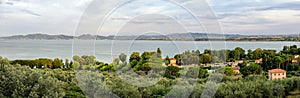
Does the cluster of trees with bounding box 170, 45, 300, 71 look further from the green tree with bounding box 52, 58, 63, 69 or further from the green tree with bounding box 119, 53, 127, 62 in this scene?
the green tree with bounding box 52, 58, 63, 69

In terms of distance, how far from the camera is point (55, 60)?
17188mm

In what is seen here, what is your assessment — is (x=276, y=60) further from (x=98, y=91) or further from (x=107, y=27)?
(x=107, y=27)

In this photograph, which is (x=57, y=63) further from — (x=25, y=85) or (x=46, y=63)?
(x=25, y=85)

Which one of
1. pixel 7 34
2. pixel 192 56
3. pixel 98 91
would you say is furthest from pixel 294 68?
pixel 7 34

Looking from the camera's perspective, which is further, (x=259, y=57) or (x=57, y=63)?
(x=259, y=57)

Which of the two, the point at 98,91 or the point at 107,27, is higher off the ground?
the point at 107,27

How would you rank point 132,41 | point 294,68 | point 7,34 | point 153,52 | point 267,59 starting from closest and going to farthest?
1. point 132,41
2. point 153,52
3. point 294,68
4. point 267,59
5. point 7,34

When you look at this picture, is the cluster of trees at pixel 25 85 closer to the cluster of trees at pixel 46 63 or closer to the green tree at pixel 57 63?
the cluster of trees at pixel 46 63

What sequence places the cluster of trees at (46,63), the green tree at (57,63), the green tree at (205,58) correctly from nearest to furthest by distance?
1. the green tree at (205,58)
2. the cluster of trees at (46,63)
3. the green tree at (57,63)

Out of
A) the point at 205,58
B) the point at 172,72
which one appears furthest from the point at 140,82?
the point at 172,72

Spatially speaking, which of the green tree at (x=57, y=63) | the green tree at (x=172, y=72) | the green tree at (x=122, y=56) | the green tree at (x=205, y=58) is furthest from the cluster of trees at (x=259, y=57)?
the green tree at (x=57, y=63)

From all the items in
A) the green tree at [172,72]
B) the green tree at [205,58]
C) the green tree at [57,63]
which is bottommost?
the green tree at [57,63]

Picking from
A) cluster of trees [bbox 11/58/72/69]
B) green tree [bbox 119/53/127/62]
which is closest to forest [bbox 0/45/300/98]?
green tree [bbox 119/53/127/62]

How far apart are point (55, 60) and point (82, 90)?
933cm
